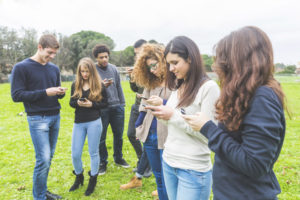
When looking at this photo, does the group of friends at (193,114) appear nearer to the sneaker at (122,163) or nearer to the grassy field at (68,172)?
the grassy field at (68,172)

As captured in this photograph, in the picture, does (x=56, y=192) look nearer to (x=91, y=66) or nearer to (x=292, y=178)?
(x=91, y=66)

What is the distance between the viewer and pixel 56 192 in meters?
3.92

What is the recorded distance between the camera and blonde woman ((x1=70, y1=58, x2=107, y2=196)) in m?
3.59

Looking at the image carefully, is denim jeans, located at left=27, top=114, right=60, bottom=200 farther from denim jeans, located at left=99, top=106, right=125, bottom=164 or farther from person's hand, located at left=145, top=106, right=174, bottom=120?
person's hand, located at left=145, top=106, right=174, bottom=120

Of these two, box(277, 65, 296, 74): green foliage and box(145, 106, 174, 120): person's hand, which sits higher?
box(145, 106, 174, 120): person's hand

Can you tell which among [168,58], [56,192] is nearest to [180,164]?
[168,58]

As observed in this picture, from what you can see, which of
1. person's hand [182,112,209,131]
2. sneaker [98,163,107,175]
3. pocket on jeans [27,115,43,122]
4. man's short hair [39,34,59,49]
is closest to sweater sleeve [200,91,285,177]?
person's hand [182,112,209,131]

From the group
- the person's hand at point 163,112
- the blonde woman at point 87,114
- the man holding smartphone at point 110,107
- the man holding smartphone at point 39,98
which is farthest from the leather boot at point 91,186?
the person's hand at point 163,112

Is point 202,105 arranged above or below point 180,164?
above

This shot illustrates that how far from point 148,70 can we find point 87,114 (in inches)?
53.6

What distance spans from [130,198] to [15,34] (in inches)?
1641

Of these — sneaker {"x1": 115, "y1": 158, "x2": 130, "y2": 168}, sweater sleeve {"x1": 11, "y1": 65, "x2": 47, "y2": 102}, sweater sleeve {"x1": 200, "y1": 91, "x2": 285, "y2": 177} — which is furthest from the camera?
sneaker {"x1": 115, "y1": 158, "x2": 130, "y2": 168}

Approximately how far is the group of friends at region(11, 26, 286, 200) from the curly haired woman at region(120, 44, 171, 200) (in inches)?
0.5

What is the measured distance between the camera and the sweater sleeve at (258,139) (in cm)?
116
